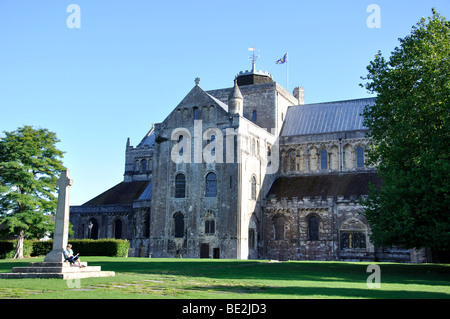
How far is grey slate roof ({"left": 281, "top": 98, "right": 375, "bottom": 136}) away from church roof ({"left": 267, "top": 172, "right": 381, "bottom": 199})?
6209 millimetres

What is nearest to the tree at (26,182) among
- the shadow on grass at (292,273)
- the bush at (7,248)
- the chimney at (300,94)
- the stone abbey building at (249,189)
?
the bush at (7,248)

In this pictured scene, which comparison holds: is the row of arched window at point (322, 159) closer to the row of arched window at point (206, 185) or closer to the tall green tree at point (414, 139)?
the row of arched window at point (206, 185)

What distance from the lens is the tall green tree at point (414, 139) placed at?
2744 cm

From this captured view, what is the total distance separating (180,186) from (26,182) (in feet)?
49.6

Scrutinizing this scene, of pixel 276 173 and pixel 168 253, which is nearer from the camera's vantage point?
pixel 168 253

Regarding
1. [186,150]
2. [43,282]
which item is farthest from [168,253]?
[43,282]

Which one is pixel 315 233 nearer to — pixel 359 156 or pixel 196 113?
pixel 359 156

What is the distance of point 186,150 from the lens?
5262 centimetres

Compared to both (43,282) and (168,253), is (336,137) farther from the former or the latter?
(43,282)

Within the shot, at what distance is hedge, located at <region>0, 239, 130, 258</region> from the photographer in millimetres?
46859

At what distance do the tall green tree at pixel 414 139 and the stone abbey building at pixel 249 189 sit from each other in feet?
52.9

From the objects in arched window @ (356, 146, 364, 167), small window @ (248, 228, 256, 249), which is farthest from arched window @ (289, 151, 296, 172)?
small window @ (248, 228, 256, 249)

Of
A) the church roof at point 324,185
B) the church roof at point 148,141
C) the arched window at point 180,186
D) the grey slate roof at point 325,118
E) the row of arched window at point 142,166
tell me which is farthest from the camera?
the church roof at point 148,141
